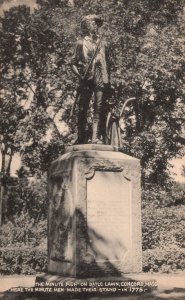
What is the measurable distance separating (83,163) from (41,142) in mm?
15242

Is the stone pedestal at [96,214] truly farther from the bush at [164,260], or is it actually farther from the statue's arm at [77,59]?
the bush at [164,260]

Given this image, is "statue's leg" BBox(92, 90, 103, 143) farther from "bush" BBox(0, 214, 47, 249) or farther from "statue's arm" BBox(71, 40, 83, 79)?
"bush" BBox(0, 214, 47, 249)

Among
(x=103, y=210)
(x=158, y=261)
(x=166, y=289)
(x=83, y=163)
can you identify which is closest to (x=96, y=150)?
(x=83, y=163)

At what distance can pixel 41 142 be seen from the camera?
2242 centimetres

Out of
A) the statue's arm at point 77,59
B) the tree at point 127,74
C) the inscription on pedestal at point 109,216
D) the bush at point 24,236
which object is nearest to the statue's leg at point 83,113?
the statue's arm at point 77,59

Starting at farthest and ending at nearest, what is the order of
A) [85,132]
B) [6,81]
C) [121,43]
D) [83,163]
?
[6,81] < [121,43] < [85,132] < [83,163]

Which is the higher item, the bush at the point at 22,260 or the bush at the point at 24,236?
the bush at the point at 24,236

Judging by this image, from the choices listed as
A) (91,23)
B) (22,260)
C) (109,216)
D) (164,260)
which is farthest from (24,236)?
(91,23)

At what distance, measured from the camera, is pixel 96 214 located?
7.29 m

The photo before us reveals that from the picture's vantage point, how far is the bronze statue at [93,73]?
7.80 meters

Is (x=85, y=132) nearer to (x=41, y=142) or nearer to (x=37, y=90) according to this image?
(x=41, y=142)

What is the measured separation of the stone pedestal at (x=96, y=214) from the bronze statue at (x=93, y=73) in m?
0.44

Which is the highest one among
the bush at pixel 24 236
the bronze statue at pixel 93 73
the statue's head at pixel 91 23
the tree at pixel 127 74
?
the tree at pixel 127 74

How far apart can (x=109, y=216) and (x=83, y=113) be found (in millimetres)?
1723
